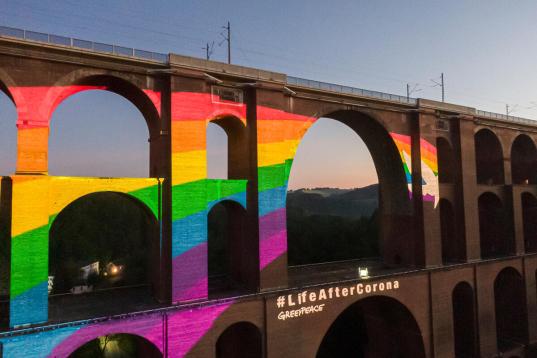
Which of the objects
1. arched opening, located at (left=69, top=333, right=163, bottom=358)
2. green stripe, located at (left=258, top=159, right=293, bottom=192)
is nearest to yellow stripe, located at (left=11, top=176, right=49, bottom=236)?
green stripe, located at (left=258, top=159, right=293, bottom=192)

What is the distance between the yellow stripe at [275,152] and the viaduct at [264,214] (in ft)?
0.24

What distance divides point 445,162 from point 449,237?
572 centimetres

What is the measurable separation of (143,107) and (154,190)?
4351mm

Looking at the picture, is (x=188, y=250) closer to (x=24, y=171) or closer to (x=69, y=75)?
(x=24, y=171)

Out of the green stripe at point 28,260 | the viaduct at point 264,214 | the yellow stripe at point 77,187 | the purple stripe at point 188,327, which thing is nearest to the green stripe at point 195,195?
the viaduct at point 264,214

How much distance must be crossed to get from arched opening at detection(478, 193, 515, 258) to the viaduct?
4.9 inches

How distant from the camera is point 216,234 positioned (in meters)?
60.7

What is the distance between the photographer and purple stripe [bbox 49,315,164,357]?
14.6m

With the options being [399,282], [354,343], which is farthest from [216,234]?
[399,282]

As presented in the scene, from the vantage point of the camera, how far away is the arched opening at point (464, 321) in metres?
27.0

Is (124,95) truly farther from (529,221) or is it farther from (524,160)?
(524,160)

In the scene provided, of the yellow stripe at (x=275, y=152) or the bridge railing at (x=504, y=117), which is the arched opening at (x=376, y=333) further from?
the bridge railing at (x=504, y=117)

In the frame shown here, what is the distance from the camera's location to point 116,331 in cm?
1548

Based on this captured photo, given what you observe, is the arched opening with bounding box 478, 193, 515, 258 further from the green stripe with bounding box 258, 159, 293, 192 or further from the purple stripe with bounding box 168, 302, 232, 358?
the purple stripe with bounding box 168, 302, 232, 358
